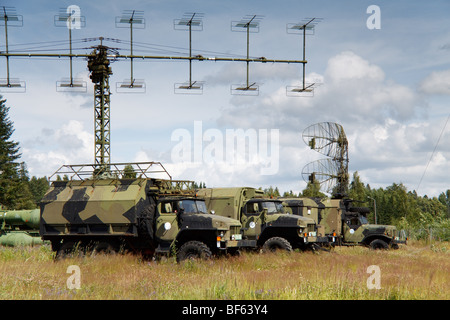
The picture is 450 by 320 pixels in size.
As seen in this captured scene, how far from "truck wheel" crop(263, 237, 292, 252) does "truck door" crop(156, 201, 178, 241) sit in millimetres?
4223

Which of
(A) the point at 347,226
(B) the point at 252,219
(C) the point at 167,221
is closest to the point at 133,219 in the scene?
(C) the point at 167,221

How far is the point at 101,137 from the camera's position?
3538 centimetres

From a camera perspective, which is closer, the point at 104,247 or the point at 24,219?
the point at 104,247

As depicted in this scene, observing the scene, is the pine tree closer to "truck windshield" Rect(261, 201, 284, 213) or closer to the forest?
the forest

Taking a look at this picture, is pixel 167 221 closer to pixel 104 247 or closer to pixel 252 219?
pixel 104 247

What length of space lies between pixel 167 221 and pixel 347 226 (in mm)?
13118

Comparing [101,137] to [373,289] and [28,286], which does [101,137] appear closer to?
[28,286]

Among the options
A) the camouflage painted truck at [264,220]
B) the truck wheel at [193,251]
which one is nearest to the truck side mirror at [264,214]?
the camouflage painted truck at [264,220]

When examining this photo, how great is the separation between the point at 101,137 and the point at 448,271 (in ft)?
82.4

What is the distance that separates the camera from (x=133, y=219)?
1875cm

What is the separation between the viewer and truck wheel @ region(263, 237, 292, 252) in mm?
20344

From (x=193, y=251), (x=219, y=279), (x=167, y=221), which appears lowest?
(x=193, y=251)

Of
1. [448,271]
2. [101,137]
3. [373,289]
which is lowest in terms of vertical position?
[448,271]
